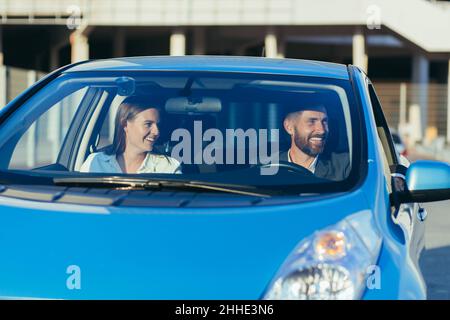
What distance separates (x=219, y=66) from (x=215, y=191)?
1.02 m

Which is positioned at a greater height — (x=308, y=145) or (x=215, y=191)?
(x=308, y=145)

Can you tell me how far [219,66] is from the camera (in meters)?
4.84

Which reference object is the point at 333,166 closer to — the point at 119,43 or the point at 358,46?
the point at 358,46

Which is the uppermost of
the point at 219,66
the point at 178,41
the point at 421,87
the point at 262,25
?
the point at 262,25

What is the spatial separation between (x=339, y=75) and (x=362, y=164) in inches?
31.1

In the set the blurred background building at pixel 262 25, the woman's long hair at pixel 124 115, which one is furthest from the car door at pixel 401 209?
the blurred background building at pixel 262 25

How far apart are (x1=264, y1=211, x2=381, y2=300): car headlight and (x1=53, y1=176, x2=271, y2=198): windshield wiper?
0.46 meters

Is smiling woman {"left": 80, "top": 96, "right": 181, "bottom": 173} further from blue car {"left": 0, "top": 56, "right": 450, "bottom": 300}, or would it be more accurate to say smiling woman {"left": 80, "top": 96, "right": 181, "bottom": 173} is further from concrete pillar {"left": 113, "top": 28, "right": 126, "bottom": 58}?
concrete pillar {"left": 113, "top": 28, "right": 126, "bottom": 58}

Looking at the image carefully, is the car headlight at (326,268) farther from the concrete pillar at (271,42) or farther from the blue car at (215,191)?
the concrete pillar at (271,42)

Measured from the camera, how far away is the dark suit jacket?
416 cm

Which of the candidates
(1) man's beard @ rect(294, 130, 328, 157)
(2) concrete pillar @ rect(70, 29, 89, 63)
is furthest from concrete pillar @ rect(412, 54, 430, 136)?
(1) man's beard @ rect(294, 130, 328, 157)

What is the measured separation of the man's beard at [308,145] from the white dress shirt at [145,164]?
21.7 inches

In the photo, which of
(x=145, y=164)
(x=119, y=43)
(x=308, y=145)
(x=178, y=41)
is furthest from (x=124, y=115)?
(x=119, y=43)

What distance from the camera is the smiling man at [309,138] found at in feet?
14.8
